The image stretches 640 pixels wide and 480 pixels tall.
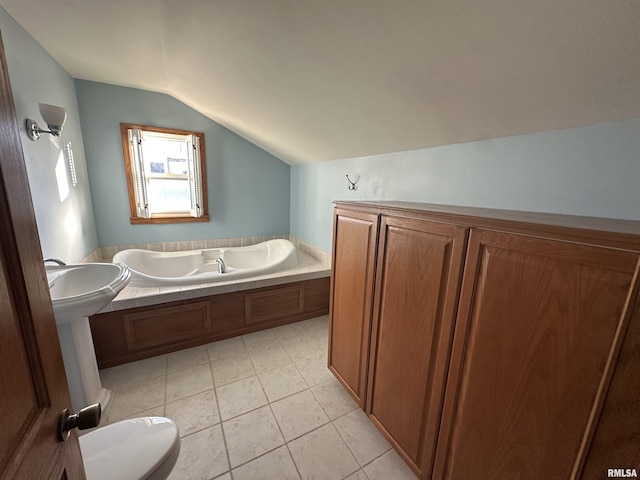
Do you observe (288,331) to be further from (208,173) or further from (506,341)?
(208,173)

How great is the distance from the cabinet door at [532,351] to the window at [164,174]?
10.6 ft

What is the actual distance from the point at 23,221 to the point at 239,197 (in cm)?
309

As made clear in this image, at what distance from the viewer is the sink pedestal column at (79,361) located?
1.49m

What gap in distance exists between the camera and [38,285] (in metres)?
0.54

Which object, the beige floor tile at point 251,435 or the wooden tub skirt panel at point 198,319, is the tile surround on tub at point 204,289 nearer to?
the wooden tub skirt panel at point 198,319

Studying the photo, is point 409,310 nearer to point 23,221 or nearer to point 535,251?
point 535,251

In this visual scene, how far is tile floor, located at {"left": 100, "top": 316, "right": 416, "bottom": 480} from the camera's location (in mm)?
1349

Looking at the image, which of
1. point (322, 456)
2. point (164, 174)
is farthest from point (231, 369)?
point (164, 174)

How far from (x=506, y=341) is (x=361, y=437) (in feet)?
3.85

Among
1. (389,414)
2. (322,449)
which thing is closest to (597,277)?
(389,414)

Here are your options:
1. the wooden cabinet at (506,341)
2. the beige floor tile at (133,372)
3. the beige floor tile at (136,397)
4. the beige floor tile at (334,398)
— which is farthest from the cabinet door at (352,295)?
the beige floor tile at (133,372)

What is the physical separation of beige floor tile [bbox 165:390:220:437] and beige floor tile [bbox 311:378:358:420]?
0.69 meters

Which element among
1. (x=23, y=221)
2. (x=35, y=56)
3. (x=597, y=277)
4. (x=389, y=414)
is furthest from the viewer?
(x=35, y=56)

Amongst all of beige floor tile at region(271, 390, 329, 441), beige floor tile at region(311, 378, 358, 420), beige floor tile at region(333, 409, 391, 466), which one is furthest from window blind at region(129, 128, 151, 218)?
beige floor tile at region(333, 409, 391, 466)
